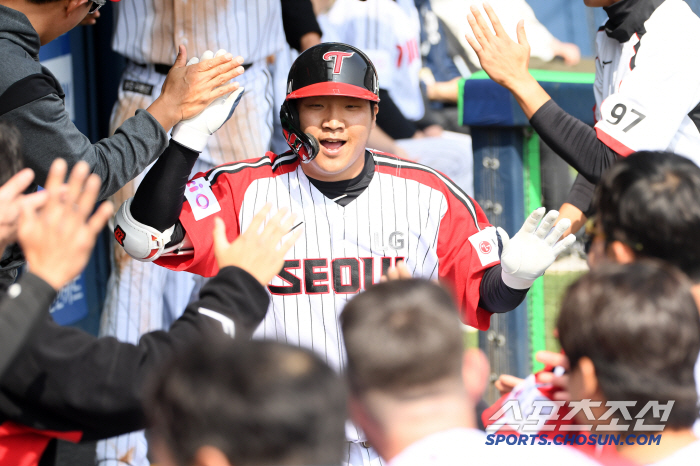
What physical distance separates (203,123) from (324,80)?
38cm

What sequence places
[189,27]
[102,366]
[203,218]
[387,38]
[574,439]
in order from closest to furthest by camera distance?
[102,366] < [574,439] < [203,218] < [189,27] < [387,38]

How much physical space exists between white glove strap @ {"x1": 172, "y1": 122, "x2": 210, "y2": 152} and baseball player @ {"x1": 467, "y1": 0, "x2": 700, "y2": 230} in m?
0.95

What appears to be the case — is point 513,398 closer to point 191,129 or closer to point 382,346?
point 382,346

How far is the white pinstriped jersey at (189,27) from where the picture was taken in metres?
3.35

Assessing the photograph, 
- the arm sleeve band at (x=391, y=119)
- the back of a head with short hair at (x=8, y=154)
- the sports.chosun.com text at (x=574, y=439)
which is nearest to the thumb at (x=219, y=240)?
the back of a head with short hair at (x=8, y=154)

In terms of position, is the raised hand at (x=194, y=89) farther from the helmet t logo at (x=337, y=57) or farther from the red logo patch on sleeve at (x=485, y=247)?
the red logo patch on sleeve at (x=485, y=247)

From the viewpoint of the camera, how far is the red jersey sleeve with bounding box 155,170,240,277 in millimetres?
2104

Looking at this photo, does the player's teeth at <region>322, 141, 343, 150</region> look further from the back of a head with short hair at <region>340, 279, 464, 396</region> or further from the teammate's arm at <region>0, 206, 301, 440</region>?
the back of a head with short hair at <region>340, 279, 464, 396</region>

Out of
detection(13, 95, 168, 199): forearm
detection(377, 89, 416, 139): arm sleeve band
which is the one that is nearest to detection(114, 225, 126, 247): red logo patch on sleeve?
detection(13, 95, 168, 199): forearm

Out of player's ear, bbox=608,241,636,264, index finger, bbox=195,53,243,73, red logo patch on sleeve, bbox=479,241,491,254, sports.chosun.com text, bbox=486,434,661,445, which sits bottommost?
sports.chosun.com text, bbox=486,434,661,445

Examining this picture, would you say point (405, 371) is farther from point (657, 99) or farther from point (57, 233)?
point (657, 99)

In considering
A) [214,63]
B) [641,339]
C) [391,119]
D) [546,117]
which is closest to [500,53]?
[546,117]

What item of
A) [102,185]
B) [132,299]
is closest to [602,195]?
[102,185]

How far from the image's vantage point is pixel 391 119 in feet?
14.7
